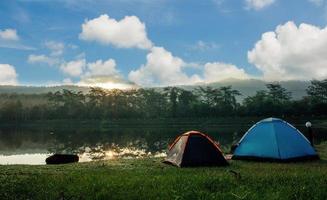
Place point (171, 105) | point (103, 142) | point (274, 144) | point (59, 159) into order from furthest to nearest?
point (171, 105), point (103, 142), point (59, 159), point (274, 144)

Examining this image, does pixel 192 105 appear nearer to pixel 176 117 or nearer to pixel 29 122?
pixel 176 117

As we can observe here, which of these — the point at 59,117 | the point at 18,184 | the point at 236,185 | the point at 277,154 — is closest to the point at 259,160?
the point at 277,154

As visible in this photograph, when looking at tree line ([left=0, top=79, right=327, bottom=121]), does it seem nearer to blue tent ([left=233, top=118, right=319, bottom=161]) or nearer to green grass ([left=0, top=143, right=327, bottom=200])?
blue tent ([left=233, top=118, right=319, bottom=161])

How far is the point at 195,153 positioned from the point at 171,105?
424 ft

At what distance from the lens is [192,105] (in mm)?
146375

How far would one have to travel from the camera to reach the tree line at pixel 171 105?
13612cm

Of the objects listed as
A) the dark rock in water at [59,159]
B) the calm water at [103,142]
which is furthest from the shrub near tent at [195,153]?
the calm water at [103,142]

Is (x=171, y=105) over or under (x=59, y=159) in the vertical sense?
over

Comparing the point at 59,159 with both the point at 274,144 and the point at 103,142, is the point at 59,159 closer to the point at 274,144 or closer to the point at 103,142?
the point at 274,144

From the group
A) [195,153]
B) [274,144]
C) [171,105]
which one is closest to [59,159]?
[195,153]

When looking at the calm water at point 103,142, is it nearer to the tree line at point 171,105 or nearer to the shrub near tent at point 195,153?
the tree line at point 171,105

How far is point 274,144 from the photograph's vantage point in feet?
78.6

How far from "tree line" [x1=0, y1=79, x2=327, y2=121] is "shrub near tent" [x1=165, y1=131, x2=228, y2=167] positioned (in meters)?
115

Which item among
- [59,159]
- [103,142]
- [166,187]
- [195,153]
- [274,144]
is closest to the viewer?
[166,187]
